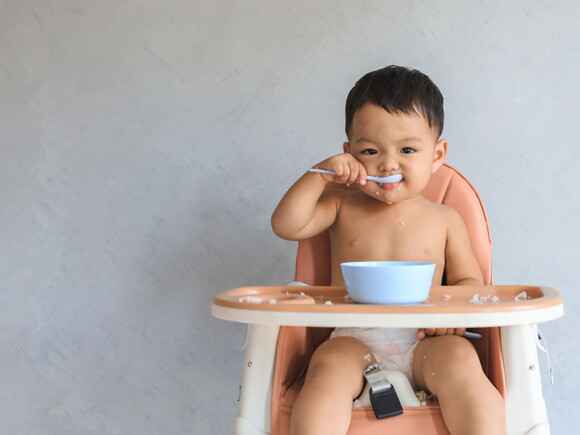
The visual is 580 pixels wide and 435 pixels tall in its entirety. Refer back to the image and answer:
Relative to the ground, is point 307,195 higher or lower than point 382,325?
higher

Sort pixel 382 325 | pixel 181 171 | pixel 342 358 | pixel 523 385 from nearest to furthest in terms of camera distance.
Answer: pixel 382 325 → pixel 523 385 → pixel 342 358 → pixel 181 171

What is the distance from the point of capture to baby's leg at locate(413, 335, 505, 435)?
0.99m

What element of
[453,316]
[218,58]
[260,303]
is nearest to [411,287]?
[453,316]

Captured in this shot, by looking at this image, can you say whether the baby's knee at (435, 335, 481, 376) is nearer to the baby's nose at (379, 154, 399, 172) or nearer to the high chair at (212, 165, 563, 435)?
the high chair at (212, 165, 563, 435)

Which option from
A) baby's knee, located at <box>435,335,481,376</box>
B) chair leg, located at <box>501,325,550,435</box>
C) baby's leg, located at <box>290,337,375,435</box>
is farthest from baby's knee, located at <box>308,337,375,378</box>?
chair leg, located at <box>501,325,550,435</box>

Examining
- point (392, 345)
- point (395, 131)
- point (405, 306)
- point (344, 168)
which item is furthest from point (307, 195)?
point (405, 306)

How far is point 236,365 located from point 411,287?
0.83m

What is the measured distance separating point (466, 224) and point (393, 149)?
222mm

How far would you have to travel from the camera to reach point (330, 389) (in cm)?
106

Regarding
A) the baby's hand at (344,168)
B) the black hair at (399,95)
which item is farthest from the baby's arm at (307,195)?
the black hair at (399,95)

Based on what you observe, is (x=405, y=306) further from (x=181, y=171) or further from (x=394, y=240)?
(x=181, y=171)

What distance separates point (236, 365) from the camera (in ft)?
5.67

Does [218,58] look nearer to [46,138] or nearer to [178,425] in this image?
[46,138]

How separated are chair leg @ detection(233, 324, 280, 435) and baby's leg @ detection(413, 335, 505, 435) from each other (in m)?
0.25
